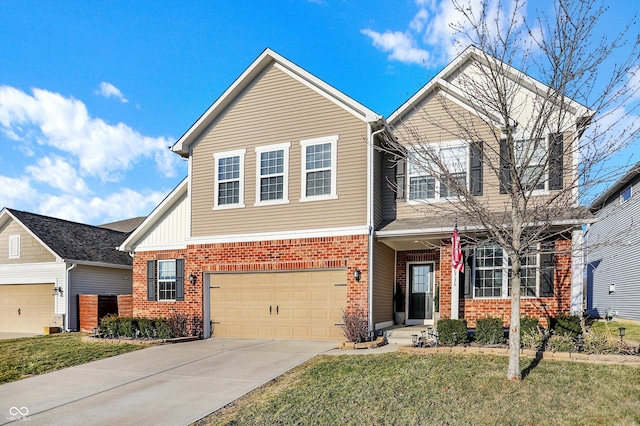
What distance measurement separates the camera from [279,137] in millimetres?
13953

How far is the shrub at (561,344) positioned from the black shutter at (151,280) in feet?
40.4

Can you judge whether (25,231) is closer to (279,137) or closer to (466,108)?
(279,137)

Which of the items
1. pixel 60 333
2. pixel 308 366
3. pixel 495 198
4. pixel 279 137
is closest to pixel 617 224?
pixel 495 198

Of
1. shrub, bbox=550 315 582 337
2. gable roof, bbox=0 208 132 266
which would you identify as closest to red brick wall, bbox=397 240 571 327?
shrub, bbox=550 315 582 337

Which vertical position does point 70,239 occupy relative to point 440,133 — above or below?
below

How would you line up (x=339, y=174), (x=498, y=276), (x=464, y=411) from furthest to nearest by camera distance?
(x=339, y=174) → (x=498, y=276) → (x=464, y=411)

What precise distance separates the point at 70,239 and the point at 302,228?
1296 centimetres

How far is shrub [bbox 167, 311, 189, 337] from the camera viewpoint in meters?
14.3

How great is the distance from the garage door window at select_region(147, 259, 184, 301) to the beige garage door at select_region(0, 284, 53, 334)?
6653 millimetres

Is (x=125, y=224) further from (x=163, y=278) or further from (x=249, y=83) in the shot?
(x=249, y=83)

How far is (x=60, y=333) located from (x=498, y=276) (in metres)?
16.5

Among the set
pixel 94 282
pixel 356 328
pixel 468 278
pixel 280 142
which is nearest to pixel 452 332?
pixel 468 278

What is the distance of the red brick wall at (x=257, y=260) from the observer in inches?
498

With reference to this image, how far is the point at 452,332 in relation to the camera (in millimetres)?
10367
